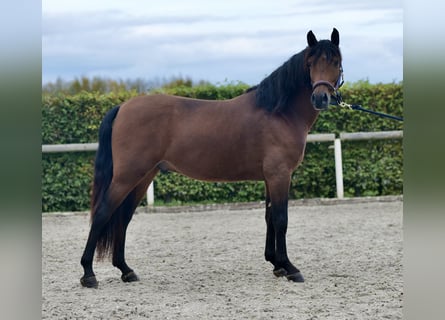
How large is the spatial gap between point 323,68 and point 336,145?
14.9ft

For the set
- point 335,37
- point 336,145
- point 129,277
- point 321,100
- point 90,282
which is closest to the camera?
point 321,100

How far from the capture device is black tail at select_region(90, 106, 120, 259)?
13.9ft

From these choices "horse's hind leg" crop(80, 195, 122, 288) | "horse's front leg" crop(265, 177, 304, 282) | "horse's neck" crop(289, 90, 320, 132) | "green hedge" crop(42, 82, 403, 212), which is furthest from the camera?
"green hedge" crop(42, 82, 403, 212)

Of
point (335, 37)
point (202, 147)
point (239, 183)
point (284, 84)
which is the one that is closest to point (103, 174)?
point (202, 147)

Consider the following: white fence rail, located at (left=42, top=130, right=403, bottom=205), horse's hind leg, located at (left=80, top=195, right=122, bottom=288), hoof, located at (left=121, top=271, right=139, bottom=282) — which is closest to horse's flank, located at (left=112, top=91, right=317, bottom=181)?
horse's hind leg, located at (left=80, top=195, right=122, bottom=288)

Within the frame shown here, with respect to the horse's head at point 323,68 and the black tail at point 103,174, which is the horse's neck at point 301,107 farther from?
the black tail at point 103,174

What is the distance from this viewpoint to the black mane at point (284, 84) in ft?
13.9

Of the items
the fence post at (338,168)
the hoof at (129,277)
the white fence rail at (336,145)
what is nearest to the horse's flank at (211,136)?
the hoof at (129,277)

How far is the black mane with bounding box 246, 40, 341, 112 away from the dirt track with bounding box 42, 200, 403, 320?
4.26ft

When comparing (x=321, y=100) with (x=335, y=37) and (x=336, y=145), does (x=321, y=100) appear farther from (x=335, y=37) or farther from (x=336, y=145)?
(x=336, y=145)

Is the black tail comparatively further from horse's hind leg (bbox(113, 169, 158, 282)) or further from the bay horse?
horse's hind leg (bbox(113, 169, 158, 282))

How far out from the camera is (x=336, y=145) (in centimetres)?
843

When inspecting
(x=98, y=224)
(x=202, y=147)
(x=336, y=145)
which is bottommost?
(x=98, y=224)

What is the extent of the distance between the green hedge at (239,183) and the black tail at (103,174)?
412cm
